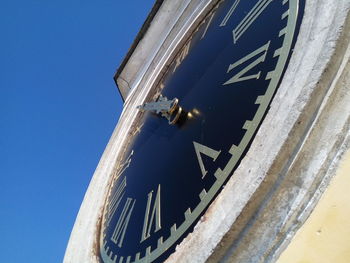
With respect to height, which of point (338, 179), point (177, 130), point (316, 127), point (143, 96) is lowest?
point (338, 179)

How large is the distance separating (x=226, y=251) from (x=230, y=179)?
30 centimetres

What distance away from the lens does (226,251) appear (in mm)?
1389

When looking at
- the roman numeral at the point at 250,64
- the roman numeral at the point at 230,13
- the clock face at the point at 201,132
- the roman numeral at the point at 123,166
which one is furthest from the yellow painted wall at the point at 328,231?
the roman numeral at the point at 123,166

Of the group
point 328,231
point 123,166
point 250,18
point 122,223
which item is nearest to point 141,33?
point 123,166

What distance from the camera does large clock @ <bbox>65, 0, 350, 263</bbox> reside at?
1.34 meters

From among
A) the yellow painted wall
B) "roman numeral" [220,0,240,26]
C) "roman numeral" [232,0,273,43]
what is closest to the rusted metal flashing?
"roman numeral" [220,0,240,26]

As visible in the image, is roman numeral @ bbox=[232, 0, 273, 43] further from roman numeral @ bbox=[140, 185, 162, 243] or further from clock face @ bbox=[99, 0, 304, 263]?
roman numeral @ bbox=[140, 185, 162, 243]

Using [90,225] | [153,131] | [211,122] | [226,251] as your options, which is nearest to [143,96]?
[153,131]

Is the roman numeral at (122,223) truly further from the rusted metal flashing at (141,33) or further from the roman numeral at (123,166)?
the rusted metal flashing at (141,33)

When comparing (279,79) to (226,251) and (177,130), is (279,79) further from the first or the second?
(177,130)

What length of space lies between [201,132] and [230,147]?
0.50m

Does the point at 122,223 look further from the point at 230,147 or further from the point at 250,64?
the point at 250,64

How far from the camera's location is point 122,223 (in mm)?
2715

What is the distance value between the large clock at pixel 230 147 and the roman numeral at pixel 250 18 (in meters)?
0.01
